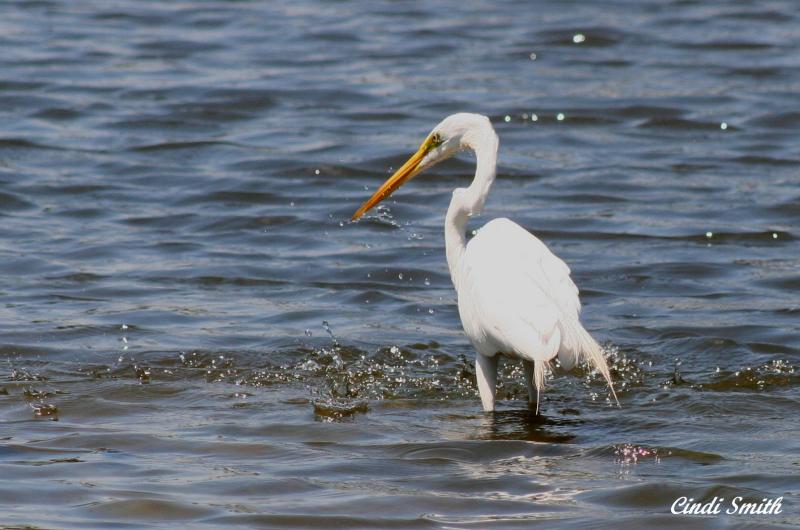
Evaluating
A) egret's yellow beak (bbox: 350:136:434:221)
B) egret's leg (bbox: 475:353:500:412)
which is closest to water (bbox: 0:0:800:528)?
egret's leg (bbox: 475:353:500:412)

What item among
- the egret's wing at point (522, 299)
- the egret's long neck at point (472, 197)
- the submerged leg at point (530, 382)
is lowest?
the submerged leg at point (530, 382)

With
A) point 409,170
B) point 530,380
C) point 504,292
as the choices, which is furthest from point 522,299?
point 409,170

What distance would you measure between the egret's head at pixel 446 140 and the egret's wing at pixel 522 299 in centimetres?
54

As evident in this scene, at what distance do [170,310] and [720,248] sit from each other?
395cm

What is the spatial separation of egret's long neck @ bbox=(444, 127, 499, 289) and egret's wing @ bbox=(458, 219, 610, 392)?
170 millimetres

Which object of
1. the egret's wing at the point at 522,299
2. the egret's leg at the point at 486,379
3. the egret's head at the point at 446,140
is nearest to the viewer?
the egret's wing at the point at 522,299

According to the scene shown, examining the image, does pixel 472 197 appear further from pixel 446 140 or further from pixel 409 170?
pixel 409 170

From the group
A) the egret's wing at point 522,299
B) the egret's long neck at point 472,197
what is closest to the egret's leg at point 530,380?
the egret's wing at point 522,299

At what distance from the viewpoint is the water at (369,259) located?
5.84 m

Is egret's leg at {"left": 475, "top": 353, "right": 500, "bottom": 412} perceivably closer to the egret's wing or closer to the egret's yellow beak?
the egret's wing

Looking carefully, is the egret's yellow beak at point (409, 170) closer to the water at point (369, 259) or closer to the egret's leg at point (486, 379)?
the water at point (369, 259)

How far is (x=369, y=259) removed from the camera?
10000mm

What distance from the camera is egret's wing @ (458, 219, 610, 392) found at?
628 centimetres

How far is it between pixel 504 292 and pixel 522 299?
0.34 ft
